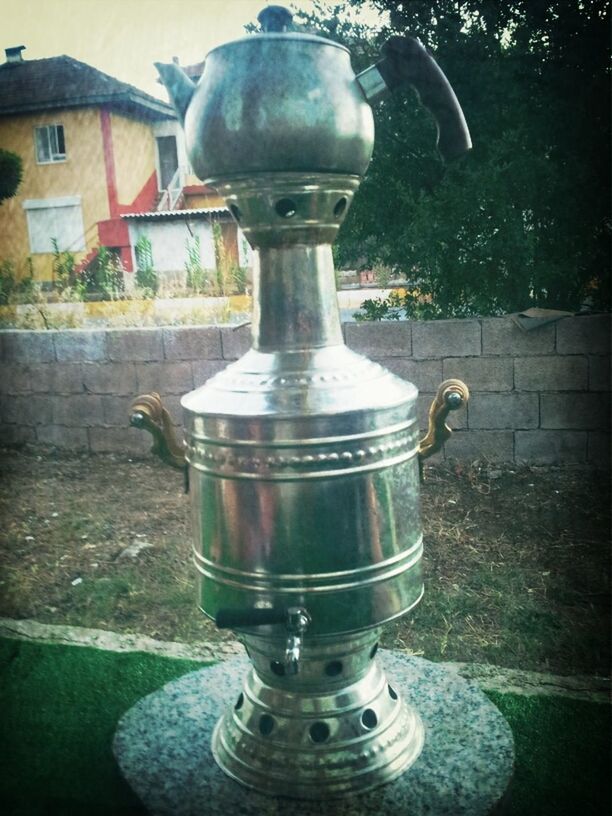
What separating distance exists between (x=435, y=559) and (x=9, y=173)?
2.66 m

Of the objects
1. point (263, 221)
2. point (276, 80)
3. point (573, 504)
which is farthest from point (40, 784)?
point (573, 504)

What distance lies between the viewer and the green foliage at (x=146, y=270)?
4.46m

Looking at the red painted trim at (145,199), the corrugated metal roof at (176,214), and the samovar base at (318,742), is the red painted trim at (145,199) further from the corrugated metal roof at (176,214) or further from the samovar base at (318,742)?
the samovar base at (318,742)

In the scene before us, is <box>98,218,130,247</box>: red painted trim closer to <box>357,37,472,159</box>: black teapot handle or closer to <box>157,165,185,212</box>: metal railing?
<box>157,165,185,212</box>: metal railing

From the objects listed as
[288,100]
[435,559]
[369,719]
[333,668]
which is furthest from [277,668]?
[435,559]

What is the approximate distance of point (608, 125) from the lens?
4.25 m

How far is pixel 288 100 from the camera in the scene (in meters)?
1.60

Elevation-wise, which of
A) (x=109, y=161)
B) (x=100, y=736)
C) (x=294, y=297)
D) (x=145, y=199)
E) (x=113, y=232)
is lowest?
(x=100, y=736)

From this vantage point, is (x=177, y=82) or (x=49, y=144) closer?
(x=177, y=82)

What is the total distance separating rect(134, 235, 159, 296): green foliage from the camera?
4.46 meters

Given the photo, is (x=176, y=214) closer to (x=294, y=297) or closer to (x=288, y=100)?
(x=294, y=297)

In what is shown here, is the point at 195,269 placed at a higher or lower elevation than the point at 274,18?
lower

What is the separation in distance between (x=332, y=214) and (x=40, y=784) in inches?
76.1

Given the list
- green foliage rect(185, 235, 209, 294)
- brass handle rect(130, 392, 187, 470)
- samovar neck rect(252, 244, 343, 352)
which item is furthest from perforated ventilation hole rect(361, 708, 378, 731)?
green foliage rect(185, 235, 209, 294)
